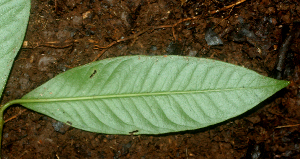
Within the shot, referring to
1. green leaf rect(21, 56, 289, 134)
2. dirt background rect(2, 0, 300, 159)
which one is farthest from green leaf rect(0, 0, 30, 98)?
green leaf rect(21, 56, 289, 134)

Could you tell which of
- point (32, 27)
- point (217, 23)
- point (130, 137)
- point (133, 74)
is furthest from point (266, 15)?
point (32, 27)

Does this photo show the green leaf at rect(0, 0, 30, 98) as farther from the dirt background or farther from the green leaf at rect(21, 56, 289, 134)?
the green leaf at rect(21, 56, 289, 134)

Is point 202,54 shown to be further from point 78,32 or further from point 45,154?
point 45,154

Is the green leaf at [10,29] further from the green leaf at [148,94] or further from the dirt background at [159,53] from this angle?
the green leaf at [148,94]

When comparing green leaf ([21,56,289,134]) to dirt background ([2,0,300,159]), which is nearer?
green leaf ([21,56,289,134])

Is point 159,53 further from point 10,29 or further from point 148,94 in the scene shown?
point 10,29

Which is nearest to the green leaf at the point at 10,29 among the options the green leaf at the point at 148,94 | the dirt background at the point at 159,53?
the dirt background at the point at 159,53
